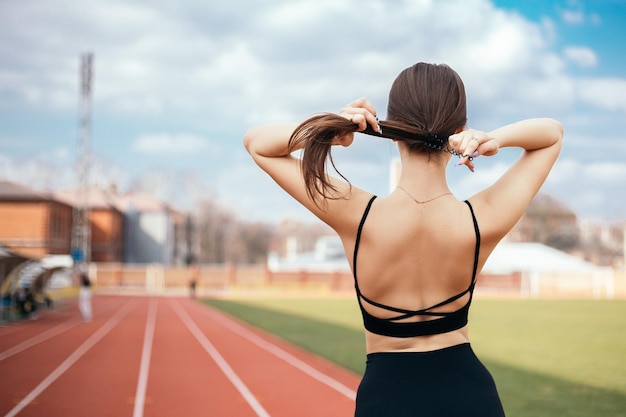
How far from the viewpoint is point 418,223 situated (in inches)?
69.3

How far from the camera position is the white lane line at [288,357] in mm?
10375

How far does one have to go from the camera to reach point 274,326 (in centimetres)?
2223

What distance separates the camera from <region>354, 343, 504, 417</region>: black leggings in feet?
5.44

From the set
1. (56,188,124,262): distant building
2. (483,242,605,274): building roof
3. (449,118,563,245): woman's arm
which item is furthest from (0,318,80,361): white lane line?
(483,242,605,274): building roof

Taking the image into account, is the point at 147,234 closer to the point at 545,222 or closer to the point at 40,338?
the point at 545,222

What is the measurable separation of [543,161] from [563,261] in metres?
61.9

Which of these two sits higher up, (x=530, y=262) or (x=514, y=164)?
(x=514, y=164)

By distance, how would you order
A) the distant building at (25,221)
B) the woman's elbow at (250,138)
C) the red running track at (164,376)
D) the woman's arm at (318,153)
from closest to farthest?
the woman's arm at (318,153), the woman's elbow at (250,138), the red running track at (164,376), the distant building at (25,221)

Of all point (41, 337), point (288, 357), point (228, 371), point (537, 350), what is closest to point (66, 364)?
point (228, 371)

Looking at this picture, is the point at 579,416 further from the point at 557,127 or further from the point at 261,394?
the point at 557,127

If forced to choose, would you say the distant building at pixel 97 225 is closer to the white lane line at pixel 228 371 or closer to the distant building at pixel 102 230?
the distant building at pixel 102 230

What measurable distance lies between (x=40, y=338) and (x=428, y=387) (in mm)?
17949

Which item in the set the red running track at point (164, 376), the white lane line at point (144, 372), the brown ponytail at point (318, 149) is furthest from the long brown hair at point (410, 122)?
the white lane line at point (144, 372)

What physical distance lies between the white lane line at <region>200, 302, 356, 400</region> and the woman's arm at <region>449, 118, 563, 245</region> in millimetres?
8087
